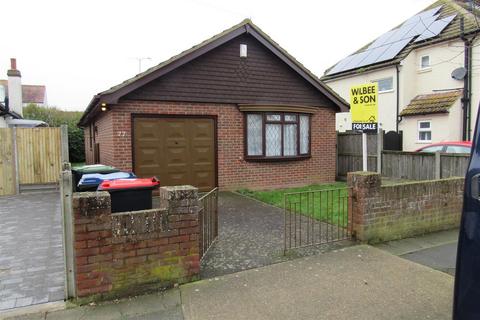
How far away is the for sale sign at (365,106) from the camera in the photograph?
7.57 meters

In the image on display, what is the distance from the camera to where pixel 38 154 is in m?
10.9

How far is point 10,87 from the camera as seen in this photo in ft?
73.0

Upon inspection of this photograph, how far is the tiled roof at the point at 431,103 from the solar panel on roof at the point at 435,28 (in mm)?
2974

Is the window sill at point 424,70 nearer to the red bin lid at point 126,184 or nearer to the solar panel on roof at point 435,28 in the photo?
the solar panel on roof at point 435,28

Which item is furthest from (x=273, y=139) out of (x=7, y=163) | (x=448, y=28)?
(x=448, y=28)

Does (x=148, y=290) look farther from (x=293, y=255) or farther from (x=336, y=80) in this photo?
(x=336, y=80)

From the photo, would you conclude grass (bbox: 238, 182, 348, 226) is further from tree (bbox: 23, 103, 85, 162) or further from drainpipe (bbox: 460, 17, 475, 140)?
tree (bbox: 23, 103, 85, 162)

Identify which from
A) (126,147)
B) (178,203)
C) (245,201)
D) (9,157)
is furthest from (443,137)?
(9,157)

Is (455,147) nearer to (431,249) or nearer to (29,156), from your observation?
(431,249)

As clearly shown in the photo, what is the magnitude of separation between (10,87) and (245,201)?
805 inches

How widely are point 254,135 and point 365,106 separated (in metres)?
4.10

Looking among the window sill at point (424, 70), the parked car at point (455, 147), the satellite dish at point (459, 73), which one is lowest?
the parked car at point (455, 147)

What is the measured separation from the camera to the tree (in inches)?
949

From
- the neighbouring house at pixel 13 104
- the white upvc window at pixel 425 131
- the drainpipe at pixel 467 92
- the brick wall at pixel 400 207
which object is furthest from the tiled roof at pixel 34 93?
the brick wall at pixel 400 207
